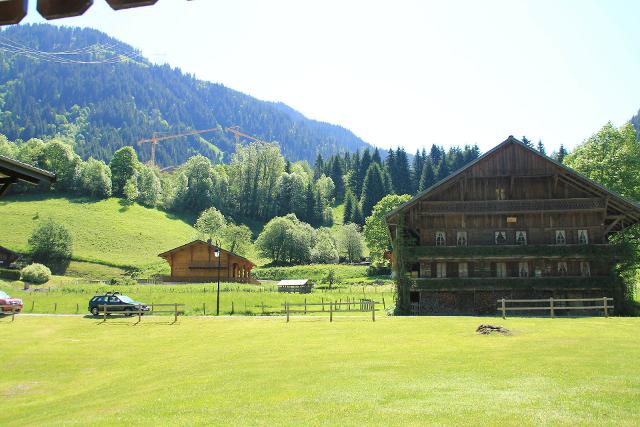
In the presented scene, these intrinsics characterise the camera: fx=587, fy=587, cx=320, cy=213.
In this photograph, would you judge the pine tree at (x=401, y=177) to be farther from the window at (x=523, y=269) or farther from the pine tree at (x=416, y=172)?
the window at (x=523, y=269)

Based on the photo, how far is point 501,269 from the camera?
5194 centimetres

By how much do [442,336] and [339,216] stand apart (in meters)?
150

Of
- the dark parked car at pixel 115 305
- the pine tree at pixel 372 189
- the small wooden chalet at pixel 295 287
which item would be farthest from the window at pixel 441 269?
the pine tree at pixel 372 189

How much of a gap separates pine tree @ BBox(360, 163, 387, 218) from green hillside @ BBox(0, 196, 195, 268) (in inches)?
1978

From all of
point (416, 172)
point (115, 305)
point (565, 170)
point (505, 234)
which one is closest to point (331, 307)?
point (115, 305)

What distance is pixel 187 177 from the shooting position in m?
164

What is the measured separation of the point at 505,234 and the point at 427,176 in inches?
4779

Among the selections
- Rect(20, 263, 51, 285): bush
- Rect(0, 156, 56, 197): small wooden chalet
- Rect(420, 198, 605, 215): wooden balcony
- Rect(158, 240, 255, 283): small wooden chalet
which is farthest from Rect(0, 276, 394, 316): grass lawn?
Rect(0, 156, 56, 197): small wooden chalet

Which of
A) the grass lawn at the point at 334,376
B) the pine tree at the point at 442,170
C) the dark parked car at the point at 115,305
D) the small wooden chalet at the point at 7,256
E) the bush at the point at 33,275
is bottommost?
the grass lawn at the point at 334,376

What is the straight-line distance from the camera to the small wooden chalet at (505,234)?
50406 mm

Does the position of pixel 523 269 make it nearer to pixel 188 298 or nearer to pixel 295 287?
pixel 188 298

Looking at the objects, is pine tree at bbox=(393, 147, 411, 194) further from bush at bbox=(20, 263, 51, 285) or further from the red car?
the red car

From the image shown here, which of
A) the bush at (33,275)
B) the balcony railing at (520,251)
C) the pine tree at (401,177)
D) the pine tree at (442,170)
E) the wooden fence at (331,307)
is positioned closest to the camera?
the wooden fence at (331,307)

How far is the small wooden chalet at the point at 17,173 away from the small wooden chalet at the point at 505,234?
4159 cm
